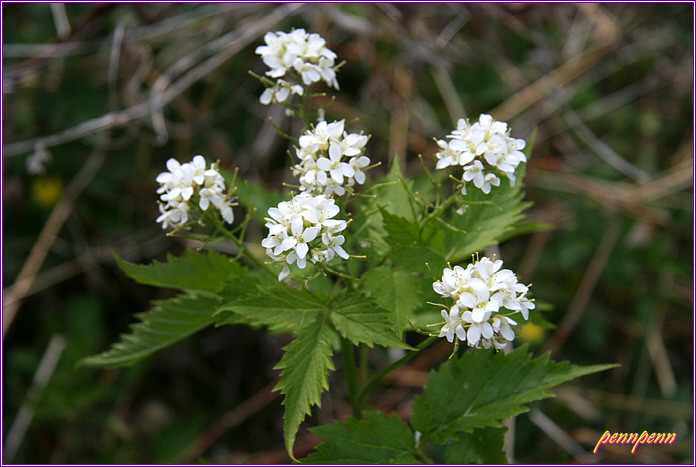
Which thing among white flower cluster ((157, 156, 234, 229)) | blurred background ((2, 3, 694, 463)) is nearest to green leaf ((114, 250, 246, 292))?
white flower cluster ((157, 156, 234, 229))

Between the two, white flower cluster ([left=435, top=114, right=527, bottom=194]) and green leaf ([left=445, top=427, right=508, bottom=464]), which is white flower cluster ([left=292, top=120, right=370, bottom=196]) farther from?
green leaf ([left=445, top=427, right=508, bottom=464])

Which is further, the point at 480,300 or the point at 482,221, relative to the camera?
the point at 482,221

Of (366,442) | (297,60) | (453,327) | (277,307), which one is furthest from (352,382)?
(297,60)

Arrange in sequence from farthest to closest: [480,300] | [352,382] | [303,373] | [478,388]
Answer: [352,382], [478,388], [303,373], [480,300]

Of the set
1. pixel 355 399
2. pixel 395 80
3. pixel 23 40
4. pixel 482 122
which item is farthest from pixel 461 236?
pixel 23 40

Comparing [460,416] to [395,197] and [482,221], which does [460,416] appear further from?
[395,197]

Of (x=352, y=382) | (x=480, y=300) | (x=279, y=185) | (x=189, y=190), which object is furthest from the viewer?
(x=279, y=185)

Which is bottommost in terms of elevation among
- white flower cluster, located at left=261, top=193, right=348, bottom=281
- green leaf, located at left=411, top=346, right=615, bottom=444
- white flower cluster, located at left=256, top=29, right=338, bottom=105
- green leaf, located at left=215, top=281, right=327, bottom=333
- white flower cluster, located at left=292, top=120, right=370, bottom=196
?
green leaf, located at left=411, top=346, right=615, bottom=444
